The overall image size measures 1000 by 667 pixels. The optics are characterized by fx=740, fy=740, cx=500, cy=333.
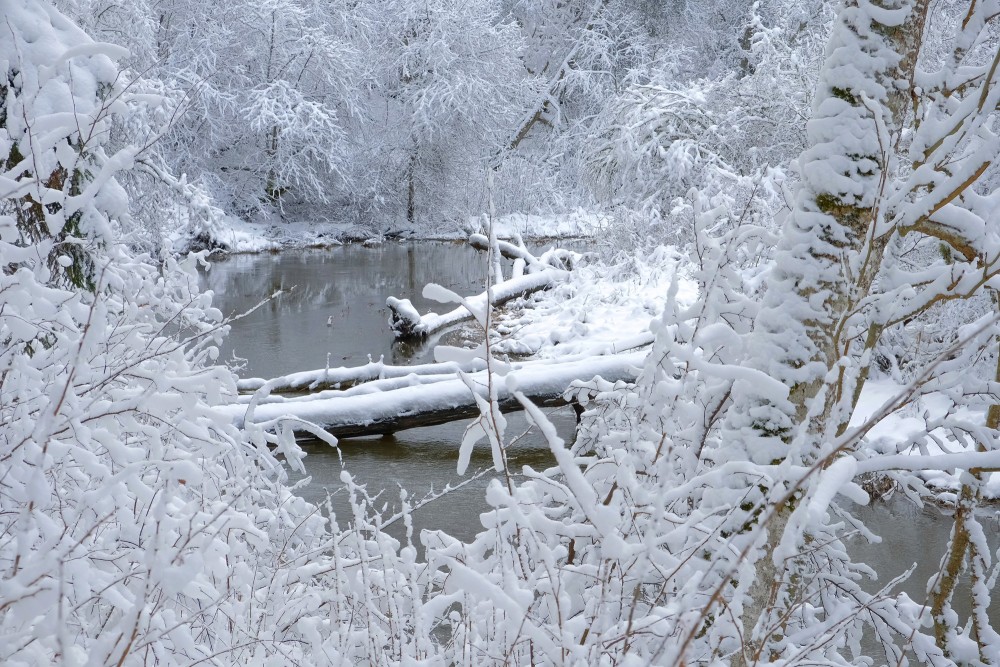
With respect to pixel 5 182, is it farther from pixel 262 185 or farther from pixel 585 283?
pixel 262 185

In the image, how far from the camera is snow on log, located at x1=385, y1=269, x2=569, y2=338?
10430 millimetres

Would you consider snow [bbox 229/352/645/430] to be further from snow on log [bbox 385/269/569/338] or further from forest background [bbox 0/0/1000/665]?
snow on log [bbox 385/269/569/338]

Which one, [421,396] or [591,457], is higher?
[591,457]

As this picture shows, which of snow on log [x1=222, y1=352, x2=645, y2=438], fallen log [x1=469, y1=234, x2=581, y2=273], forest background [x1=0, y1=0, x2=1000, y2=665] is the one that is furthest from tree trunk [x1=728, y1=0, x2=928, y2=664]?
fallen log [x1=469, y1=234, x2=581, y2=273]

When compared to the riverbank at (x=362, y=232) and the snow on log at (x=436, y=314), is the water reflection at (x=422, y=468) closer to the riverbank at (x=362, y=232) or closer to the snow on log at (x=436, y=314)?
the snow on log at (x=436, y=314)

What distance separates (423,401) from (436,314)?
492 cm

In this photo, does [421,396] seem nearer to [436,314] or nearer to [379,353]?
[379,353]

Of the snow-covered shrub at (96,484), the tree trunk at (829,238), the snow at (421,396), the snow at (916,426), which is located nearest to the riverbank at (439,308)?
the snow at (916,426)

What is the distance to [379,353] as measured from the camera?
9906 mm

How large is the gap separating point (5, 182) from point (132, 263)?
2.42 m

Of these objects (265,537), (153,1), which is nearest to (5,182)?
(265,537)

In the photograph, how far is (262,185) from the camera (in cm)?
2173

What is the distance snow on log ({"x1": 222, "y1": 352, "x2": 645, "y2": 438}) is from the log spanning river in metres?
0.35

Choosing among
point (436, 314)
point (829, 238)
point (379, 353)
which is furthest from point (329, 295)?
point (829, 238)
